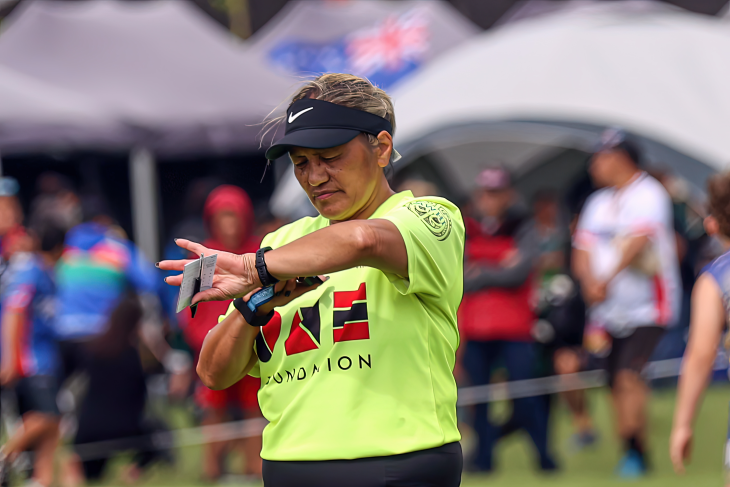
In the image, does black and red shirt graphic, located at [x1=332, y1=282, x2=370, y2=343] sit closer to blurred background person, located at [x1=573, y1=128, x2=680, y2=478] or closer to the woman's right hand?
the woman's right hand

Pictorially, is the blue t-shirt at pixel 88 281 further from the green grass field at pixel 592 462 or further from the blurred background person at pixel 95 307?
the green grass field at pixel 592 462

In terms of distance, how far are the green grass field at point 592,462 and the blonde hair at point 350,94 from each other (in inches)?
172

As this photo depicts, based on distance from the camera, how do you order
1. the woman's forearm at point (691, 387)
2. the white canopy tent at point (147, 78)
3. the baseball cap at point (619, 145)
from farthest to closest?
the white canopy tent at point (147, 78) → the baseball cap at point (619, 145) → the woman's forearm at point (691, 387)

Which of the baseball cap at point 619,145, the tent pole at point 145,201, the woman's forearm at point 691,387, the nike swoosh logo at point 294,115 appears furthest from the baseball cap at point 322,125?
the tent pole at point 145,201

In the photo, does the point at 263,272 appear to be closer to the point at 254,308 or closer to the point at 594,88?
the point at 254,308

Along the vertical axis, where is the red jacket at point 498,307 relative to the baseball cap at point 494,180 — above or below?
below

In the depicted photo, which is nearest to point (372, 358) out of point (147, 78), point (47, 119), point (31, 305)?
point (31, 305)

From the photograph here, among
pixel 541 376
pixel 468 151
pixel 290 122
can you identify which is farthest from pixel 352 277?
pixel 468 151

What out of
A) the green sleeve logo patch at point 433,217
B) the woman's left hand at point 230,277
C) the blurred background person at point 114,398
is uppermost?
the green sleeve logo patch at point 433,217

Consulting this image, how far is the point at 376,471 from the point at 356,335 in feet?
1.02

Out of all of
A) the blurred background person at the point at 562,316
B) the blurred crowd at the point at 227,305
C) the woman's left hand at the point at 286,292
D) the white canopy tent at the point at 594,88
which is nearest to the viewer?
the woman's left hand at the point at 286,292

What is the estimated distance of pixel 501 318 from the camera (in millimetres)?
6559

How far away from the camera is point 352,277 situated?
229 centimetres

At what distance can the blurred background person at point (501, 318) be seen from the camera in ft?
21.6
